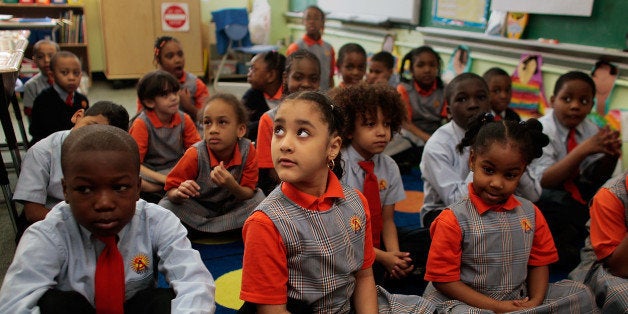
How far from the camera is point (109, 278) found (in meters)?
1.12

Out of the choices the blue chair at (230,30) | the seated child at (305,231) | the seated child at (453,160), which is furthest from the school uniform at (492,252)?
the blue chair at (230,30)

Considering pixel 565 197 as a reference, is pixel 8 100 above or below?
above

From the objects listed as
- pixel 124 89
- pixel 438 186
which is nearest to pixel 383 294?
pixel 438 186

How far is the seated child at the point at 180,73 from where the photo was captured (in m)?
3.09

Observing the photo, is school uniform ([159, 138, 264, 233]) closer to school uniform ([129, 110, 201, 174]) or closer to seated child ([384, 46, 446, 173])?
school uniform ([129, 110, 201, 174])

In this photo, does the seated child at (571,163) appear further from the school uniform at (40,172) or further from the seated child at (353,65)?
the school uniform at (40,172)

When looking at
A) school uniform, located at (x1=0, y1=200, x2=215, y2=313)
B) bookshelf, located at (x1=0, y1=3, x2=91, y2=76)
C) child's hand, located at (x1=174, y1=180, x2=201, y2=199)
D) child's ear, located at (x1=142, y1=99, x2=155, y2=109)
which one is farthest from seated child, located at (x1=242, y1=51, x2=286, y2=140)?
bookshelf, located at (x1=0, y1=3, x2=91, y2=76)

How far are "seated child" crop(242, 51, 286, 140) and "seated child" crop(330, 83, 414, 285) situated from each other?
1.18m

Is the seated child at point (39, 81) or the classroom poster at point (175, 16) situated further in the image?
the classroom poster at point (175, 16)

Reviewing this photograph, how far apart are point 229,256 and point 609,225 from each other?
128 cm

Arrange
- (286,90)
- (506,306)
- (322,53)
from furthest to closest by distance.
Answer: (322,53) → (286,90) → (506,306)

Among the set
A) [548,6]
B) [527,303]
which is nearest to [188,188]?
[527,303]

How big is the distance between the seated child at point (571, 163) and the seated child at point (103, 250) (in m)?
1.48

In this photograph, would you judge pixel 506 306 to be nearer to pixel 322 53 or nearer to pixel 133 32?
pixel 322 53
